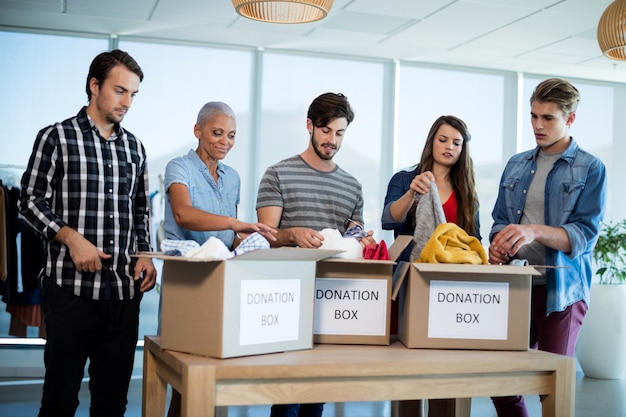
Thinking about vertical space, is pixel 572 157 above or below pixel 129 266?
above

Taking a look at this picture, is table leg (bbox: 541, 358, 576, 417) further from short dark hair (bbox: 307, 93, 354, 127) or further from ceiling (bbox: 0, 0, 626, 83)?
ceiling (bbox: 0, 0, 626, 83)

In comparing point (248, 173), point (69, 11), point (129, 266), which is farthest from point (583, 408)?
point (69, 11)

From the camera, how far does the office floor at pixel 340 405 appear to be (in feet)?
14.4

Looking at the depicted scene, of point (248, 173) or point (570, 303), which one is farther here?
point (248, 173)

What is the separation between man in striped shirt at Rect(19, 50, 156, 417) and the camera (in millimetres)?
2225

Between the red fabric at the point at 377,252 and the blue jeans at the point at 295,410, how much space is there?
767 mm

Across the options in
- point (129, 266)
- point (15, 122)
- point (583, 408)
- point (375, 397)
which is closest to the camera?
point (375, 397)

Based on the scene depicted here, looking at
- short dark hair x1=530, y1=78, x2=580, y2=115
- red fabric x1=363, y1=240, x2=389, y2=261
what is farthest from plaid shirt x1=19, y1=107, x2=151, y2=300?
short dark hair x1=530, y1=78, x2=580, y2=115

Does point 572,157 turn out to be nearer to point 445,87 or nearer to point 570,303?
point 570,303

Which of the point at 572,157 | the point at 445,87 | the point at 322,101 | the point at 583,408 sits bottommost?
the point at 583,408

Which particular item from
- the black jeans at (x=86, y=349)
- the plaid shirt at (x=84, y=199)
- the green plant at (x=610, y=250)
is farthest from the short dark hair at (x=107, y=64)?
the green plant at (x=610, y=250)

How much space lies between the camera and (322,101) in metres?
2.69

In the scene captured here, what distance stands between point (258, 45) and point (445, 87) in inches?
73.7

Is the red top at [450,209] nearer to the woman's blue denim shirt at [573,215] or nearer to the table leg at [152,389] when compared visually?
the woman's blue denim shirt at [573,215]
